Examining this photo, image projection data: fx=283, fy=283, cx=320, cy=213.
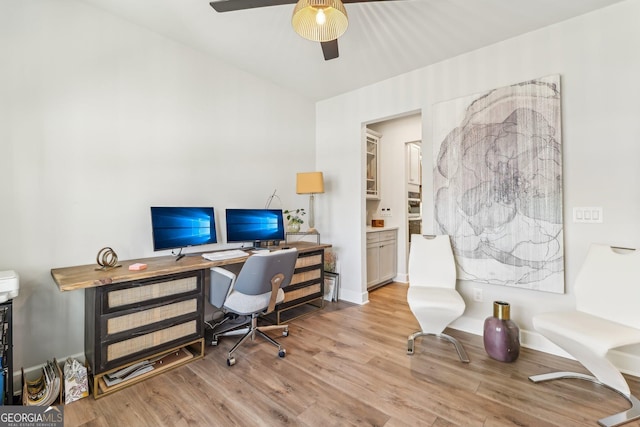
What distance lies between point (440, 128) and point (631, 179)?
1457 mm

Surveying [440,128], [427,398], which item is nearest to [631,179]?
[440,128]

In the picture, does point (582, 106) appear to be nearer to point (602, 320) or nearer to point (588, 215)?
point (588, 215)

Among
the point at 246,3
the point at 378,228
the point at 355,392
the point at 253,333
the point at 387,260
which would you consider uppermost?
the point at 246,3

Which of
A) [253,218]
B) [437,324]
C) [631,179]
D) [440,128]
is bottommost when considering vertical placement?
[437,324]

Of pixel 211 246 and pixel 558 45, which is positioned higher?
pixel 558 45

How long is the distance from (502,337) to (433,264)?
2.59ft

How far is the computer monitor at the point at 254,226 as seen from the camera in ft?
9.34

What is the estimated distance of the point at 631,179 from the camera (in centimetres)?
204

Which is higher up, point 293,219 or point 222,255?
point 293,219

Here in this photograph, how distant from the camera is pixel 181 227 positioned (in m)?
2.41

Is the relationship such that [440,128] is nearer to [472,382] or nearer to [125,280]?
[472,382]

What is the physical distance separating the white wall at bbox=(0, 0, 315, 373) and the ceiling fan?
1120 mm

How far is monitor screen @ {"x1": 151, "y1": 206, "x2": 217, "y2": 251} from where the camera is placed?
2254 millimetres

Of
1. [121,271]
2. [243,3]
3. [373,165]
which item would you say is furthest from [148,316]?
[373,165]
